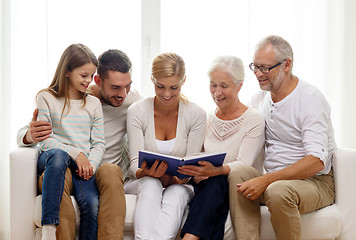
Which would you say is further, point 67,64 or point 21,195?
point 67,64

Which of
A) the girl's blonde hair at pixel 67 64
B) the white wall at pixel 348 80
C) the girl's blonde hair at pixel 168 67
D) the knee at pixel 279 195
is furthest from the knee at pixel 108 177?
the white wall at pixel 348 80

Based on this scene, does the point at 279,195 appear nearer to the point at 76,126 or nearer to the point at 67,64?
the point at 76,126

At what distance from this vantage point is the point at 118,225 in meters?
1.93

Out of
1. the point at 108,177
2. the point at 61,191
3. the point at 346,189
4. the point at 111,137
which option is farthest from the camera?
the point at 111,137

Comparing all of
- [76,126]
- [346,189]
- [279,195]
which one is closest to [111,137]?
[76,126]

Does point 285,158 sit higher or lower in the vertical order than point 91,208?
higher

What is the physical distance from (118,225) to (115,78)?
80cm

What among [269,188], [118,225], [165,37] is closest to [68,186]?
[118,225]

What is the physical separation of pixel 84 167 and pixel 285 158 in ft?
3.47

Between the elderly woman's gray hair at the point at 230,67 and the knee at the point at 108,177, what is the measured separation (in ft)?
2.51

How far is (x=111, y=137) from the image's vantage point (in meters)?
2.45

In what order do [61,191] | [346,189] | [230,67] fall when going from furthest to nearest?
[230,67], [346,189], [61,191]

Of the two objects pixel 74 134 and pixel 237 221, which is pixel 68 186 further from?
pixel 237 221

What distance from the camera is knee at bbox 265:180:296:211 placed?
1.93m
